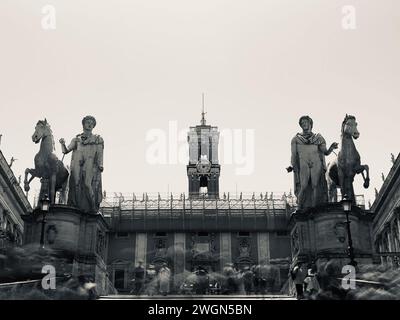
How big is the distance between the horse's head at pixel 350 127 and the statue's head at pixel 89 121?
522 inches

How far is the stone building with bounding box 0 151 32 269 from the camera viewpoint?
4875 centimetres

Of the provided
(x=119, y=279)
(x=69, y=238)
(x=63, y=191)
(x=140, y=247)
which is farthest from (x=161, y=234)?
(x=69, y=238)

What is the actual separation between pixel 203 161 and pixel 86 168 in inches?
2345

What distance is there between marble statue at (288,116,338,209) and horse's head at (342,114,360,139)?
2.86 ft

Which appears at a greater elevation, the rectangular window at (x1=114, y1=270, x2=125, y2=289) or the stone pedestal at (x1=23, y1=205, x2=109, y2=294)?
the rectangular window at (x1=114, y1=270, x2=125, y2=289)

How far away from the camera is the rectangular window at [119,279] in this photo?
214 feet

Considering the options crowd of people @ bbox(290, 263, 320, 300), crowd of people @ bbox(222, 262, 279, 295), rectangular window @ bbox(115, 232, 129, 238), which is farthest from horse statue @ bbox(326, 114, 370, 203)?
rectangular window @ bbox(115, 232, 129, 238)

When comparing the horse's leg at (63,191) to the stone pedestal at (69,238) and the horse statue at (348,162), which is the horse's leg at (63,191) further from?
the horse statue at (348,162)

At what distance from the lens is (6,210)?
5156 centimetres

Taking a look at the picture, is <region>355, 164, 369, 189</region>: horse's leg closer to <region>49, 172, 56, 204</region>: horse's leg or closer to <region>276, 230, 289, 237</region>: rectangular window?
<region>49, 172, 56, 204</region>: horse's leg

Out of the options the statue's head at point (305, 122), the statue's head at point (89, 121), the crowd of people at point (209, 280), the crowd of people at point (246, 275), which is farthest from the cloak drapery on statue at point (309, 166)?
the crowd of people at point (246, 275)

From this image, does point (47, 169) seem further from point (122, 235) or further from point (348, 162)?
point (122, 235)
